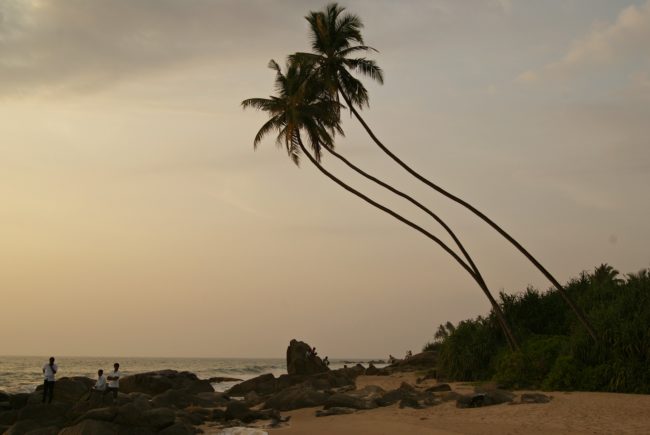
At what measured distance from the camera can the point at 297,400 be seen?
2495cm

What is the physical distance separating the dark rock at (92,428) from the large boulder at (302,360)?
83.5 ft

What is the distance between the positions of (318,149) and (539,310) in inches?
589

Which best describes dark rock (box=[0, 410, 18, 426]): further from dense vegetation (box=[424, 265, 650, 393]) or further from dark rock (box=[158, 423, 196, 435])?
dense vegetation (box=[424, 265, 650, 393])

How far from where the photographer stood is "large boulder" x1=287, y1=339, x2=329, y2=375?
41.9 meters

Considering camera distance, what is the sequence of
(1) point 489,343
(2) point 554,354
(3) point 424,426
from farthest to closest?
(1) point 489,343, (2) point 554,354, (3) point 424,426

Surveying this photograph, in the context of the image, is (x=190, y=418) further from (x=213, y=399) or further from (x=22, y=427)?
(x=213, y=399)

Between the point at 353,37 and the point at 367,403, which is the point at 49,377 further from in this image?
the point at 353,37

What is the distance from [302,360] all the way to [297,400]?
56.9 feet

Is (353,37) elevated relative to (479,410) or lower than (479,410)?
elevated

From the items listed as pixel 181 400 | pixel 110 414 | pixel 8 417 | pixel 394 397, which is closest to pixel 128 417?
pixel 110 414

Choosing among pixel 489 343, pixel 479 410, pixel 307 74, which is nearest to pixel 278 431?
pixel 479 410

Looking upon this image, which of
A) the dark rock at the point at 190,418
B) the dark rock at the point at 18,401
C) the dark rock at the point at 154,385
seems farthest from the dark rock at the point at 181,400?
the dark rock at the point at 18,401

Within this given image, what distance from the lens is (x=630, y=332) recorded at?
2327 centimetres

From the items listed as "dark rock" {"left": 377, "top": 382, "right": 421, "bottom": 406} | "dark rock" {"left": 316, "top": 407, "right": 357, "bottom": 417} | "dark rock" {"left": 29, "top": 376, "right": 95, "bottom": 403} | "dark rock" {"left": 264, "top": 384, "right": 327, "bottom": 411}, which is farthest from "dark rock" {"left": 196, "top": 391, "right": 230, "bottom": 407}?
"dark rock" {"left": 377, "top": 382, "right": 421, "bottom": 406}
